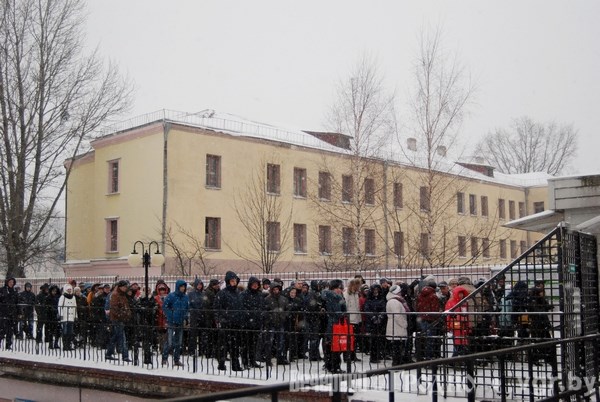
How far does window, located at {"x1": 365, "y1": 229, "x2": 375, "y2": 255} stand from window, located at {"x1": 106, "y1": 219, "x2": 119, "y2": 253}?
45.5 feet

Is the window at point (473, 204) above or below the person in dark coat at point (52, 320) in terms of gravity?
above

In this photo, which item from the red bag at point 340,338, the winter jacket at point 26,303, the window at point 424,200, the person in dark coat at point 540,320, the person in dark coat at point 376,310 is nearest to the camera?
the person in dark coat at point 540,320

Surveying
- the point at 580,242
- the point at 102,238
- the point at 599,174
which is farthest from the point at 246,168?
the point at 580,242

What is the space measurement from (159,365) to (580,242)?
8.96 m

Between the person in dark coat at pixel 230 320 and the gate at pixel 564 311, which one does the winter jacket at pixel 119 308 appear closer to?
the person in dark coat at pixel 230 320

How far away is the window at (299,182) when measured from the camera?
125ft

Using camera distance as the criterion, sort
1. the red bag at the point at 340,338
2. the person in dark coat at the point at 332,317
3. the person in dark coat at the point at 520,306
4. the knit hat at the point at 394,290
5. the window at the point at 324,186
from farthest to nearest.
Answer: the window at the point at 324,186 → the knit hat at the point at 394,290 → the person in dark coat at the point at 332,317 → the red bag at the point at 340,338 → the person in dark coat at the point at 520,306

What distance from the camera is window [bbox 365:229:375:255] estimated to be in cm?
4012

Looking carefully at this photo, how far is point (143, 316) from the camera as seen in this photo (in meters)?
15.5

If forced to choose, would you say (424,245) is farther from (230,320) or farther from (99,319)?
(230,320)

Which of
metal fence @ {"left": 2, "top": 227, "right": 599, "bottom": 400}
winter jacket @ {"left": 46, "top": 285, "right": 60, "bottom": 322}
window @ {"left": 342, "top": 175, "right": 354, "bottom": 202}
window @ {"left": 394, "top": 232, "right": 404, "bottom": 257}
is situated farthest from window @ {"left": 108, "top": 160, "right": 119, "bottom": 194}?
metal fence @ {"left": 2, "top": 227, "right": 599, "bottom": 400}

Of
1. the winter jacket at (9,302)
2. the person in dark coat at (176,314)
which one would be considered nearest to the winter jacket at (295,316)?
the person in dark coat at (176,314)

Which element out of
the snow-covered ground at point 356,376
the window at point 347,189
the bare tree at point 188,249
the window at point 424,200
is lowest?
the snow-covered ground at point 356,376

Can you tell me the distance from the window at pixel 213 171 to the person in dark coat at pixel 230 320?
2147 centimetres
